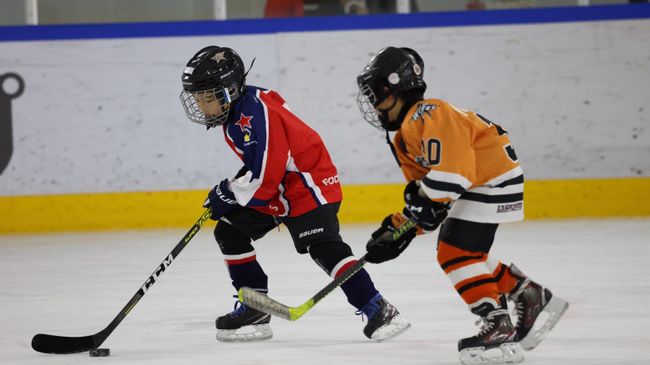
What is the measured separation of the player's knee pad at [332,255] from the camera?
3.42 metres

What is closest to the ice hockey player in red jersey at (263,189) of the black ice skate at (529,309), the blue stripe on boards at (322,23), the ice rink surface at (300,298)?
the ice rink surface at (300,298)

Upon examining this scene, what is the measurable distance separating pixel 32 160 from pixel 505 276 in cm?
503

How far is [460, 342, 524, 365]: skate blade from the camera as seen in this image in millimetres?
2947

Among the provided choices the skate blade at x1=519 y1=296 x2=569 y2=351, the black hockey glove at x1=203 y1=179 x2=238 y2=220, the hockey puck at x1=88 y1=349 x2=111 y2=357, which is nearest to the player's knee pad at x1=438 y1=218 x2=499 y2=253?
the skate blade at x1=519 y1=296 x2=569 y2=351

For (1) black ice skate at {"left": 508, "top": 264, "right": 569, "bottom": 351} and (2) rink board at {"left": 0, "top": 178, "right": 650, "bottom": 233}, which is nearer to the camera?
(1) black ice skate at {"left": 508, "top": 264, "right": 569, "bottom": 351}

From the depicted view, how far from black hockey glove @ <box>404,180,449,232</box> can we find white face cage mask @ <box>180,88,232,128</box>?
0.76 metres

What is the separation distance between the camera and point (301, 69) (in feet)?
25.1

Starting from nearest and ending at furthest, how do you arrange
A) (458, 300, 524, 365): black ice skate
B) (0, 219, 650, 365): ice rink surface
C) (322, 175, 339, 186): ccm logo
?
(458, 300, 524, 365): black ice skate, (0, 219, 650, 365): ice rink surface, (322, 175, 339, 186): ccm logo

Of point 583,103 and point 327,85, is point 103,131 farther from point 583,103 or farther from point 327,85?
point 583,103

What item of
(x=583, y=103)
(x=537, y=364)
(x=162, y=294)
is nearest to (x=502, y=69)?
(x=583, y=103)

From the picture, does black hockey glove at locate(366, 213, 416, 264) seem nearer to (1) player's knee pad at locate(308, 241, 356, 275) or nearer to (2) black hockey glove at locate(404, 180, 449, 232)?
(2) black hockey glove at locate(404, 180, 449, 232)

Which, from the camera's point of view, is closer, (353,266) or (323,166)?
(353,266)

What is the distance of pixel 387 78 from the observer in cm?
297

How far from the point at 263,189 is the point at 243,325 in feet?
1.59
